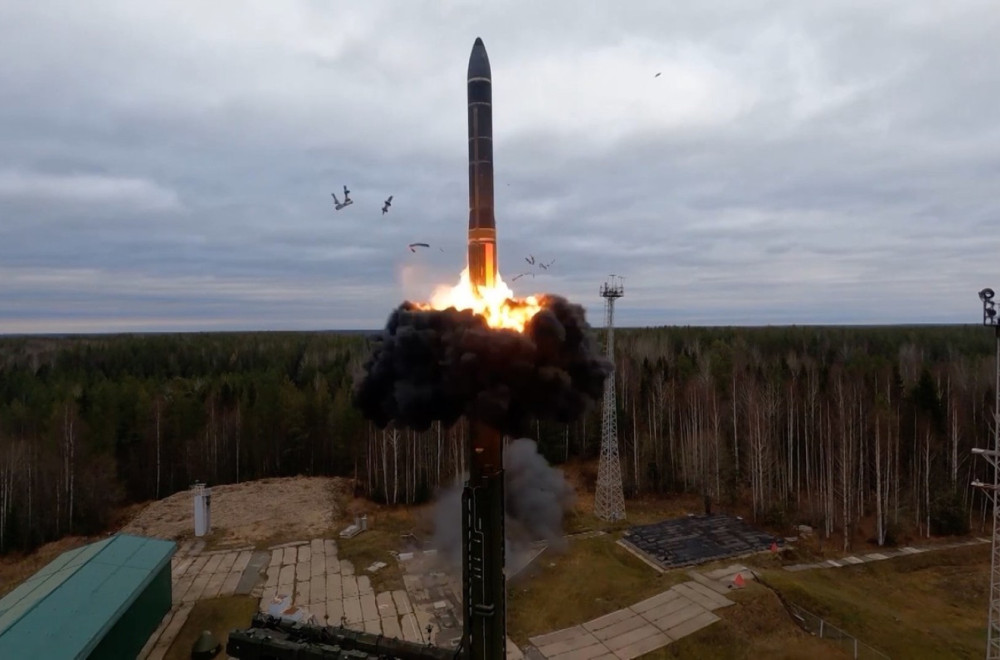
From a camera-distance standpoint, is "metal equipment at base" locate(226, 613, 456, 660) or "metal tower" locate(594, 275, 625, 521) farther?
"metal tower" locate(594, 275, 625, 521)

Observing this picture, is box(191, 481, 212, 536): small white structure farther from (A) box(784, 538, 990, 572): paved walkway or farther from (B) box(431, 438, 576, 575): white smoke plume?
(A) box(784, 538, 990, 572): paved walkway

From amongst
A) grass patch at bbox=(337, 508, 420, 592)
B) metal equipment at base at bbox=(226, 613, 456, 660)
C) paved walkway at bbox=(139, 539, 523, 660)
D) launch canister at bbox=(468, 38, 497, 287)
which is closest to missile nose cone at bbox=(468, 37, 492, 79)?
launch canister at bbox=(468, 38, 497, 287)

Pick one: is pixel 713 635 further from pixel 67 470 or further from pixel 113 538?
pixel 67 470

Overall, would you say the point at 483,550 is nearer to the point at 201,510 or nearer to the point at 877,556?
the point at 201,510

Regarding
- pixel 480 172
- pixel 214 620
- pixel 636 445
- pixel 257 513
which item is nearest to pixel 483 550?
pixel 480 172

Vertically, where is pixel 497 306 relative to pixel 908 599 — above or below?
above

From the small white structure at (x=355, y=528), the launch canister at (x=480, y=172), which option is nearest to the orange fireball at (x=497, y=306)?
the launch canister at (x=480, y=172)
